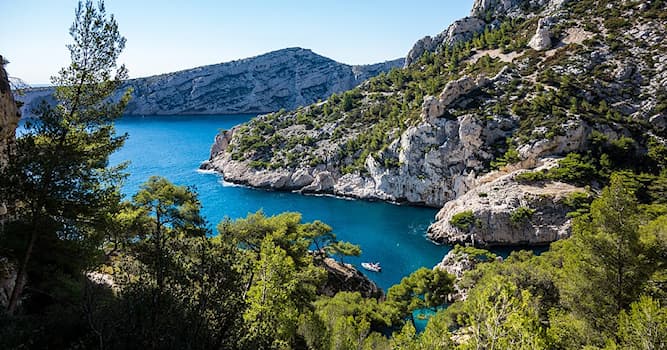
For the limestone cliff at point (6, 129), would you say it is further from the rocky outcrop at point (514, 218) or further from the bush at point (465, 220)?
the rocky outcrop at point (514, 218)

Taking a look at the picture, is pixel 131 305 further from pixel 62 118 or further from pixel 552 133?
pixel 552 133

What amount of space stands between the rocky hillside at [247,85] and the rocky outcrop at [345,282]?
147m

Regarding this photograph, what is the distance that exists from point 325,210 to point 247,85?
429 ft

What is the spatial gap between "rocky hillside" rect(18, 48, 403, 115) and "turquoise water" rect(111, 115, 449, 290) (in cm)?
6919

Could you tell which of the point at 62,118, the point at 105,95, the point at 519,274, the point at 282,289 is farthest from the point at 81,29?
the point at 519,274

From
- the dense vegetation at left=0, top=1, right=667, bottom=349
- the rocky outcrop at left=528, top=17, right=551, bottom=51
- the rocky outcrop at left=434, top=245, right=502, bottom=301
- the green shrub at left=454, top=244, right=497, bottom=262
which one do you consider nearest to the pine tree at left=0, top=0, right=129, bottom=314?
the dense vegetation at left=0, top=1, right=667, bottom=349

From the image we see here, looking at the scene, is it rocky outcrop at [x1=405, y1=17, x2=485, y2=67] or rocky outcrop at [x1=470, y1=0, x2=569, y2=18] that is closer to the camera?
rocky outcrop at [x1=470, y1=0, x2=569, y2=18]

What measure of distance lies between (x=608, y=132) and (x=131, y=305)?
60600 mm

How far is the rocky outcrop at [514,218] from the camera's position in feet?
144

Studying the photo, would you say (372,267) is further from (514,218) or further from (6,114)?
(6,114)

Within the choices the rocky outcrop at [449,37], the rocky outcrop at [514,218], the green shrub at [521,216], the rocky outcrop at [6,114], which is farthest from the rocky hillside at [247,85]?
the rocky outcrop at [6,114]

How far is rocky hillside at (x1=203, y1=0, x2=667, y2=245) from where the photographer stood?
4819 cm

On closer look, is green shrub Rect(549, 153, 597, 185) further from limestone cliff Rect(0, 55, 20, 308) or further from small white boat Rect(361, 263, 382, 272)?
limestone cliff Rect(0, 55, 20, 308)

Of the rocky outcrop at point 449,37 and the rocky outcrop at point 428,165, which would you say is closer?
the rocky outcrop at point 428,165
